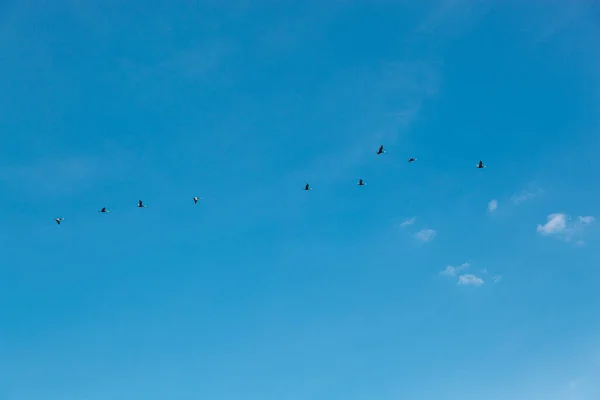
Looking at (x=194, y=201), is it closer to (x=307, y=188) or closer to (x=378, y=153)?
(x=307, y=188)

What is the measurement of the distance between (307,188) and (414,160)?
1822 centimetres

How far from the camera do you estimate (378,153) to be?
90.2 m

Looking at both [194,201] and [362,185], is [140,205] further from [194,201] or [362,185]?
[362,185]

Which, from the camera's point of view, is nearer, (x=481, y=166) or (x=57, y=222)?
(x=481, y=166)

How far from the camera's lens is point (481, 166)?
3602 inches

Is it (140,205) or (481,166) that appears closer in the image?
(481,166)

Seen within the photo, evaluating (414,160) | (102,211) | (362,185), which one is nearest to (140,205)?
(102,211)

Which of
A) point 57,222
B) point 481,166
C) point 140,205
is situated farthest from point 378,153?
point 57,222

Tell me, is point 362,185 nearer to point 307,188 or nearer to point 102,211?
point 307,188

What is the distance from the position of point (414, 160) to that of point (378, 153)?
8.12 m

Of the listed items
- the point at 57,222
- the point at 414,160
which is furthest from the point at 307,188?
the point at 57,222

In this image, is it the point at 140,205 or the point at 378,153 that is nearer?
the point at 378,153

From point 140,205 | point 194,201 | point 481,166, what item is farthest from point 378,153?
point 140,205

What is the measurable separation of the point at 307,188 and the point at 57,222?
4475cm
